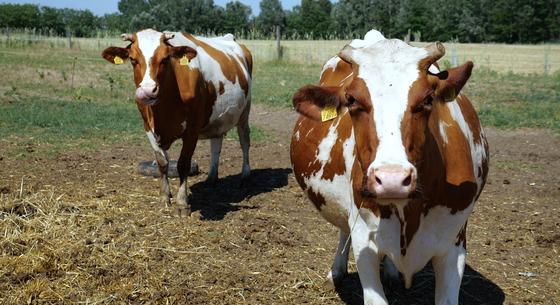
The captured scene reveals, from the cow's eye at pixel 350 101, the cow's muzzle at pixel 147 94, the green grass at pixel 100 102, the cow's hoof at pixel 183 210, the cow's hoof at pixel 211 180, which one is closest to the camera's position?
the cow's eye at pixel 350 101

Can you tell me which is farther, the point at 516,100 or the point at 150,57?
the point at 516,100

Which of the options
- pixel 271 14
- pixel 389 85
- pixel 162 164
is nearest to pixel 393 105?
pixel 389 85

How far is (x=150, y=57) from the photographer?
247 inches

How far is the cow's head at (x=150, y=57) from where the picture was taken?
600cm

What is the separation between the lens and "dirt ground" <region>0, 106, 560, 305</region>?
4582mm

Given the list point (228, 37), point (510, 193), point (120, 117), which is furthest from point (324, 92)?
point (120, 117)

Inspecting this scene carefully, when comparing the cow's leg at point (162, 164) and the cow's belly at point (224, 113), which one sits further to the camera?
the cow's belly at point (224, 113)

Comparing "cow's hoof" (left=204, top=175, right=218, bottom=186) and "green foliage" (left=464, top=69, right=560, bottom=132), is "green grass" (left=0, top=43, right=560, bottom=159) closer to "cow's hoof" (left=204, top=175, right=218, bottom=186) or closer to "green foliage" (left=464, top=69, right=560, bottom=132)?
"green foliage" (left=464, top=69, right=560, bottom=132)

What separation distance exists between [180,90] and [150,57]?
0.58m

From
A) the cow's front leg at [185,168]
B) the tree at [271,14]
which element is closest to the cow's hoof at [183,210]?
the cow's front leg at [185,168]

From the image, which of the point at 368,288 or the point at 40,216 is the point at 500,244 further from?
the point at 40,216

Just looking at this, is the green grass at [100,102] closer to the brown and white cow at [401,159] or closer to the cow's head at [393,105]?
the brown and white cow at [401,159]

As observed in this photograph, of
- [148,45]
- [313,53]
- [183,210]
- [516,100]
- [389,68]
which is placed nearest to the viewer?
[389,68]

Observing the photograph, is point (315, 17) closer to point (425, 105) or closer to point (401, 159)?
point (425, 105)
